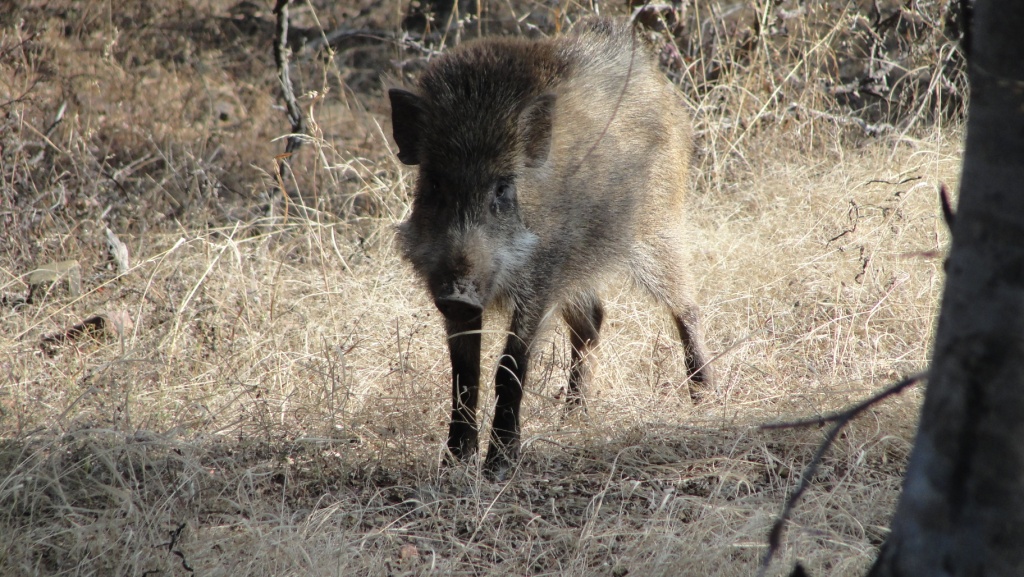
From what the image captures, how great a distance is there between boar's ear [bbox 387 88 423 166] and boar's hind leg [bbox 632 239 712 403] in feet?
3.75

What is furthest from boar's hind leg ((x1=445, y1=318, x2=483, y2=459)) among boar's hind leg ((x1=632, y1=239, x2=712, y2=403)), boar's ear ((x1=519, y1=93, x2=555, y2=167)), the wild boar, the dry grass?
boar's hind leg ((x1=632, y1=239, x2=712, y2=403))

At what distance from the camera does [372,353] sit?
3.83 metres

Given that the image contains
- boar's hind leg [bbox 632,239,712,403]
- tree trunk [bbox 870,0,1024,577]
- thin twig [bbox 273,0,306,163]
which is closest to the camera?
tree trunk [bbox 870,0,1024,577]

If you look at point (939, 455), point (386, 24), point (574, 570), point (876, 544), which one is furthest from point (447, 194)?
point (386, 24)

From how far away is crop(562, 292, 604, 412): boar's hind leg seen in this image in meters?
3.79

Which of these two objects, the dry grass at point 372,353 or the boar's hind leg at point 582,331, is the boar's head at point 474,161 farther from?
the boar's hind leg at point 582,331

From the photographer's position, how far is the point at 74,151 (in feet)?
17.6

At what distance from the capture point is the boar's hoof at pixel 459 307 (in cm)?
278

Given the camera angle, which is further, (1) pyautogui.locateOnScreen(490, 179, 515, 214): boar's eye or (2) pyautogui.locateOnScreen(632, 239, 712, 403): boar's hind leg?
(2) pyautogui.locateOnScreen(632, 239, 712, 403): boar's hind leg

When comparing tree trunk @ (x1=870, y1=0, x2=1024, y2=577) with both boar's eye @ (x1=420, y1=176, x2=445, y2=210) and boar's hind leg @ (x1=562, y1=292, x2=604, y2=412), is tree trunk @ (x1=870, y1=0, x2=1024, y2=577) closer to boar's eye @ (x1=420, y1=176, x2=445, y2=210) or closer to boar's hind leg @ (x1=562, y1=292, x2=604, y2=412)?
boar's eye @ (x1=420, y1=176, x2=445, y2=210)

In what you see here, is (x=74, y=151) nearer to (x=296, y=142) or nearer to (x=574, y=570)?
(x=296, y=142)

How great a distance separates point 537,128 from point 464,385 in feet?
2.85

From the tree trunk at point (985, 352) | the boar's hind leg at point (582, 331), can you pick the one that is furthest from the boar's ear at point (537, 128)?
the tree trunk at point (985, 352)

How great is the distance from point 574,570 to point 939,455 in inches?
47.9
